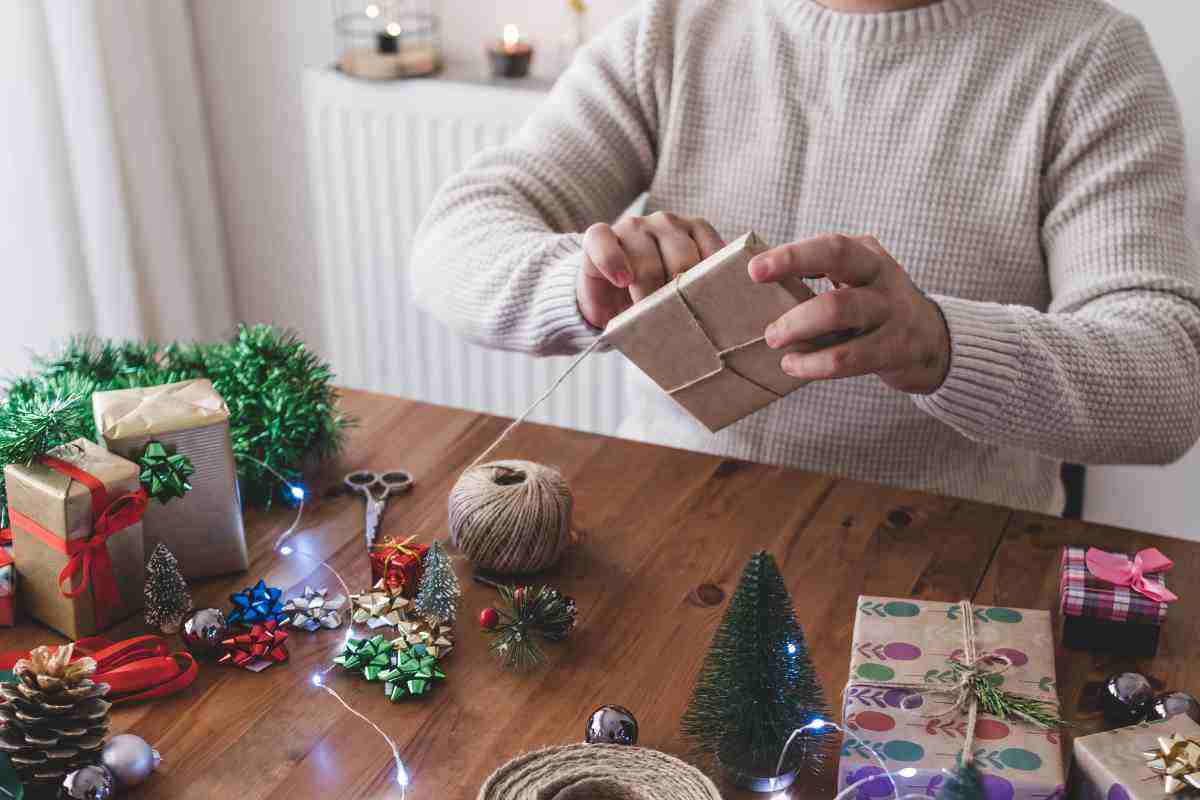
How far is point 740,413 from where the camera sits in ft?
3.22

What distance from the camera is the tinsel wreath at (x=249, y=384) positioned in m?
1.08

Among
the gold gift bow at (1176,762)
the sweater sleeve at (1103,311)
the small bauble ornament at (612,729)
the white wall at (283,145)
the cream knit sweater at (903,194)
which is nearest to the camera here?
the gold gift bow at (1176,762)

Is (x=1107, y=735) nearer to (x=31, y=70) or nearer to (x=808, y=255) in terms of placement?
(x=808, y=255)

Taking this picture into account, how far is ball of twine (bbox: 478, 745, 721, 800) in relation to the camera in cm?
75

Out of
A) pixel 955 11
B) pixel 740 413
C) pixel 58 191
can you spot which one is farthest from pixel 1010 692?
pixel 58 191

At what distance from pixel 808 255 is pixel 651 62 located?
59 cm

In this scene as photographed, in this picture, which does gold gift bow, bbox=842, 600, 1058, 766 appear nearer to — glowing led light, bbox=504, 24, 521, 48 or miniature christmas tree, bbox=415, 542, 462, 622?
miniature christmas tree, bbox=415, 542, 462, 622

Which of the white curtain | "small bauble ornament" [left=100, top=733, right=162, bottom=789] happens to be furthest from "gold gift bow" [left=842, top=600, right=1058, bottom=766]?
the white curtain

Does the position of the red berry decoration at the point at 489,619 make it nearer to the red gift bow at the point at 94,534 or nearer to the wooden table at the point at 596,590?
the wooden table at the point at 596,590

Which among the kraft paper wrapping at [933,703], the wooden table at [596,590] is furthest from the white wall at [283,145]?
the kraft paper wrapping at [933,703]

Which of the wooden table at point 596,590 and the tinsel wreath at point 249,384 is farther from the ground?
the tinsel wreath at point 249,384

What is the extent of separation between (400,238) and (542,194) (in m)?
0.83

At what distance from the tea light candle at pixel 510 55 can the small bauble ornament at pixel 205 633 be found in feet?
4.23

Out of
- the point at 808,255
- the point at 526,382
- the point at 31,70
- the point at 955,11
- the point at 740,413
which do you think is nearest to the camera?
the point at 808,255
